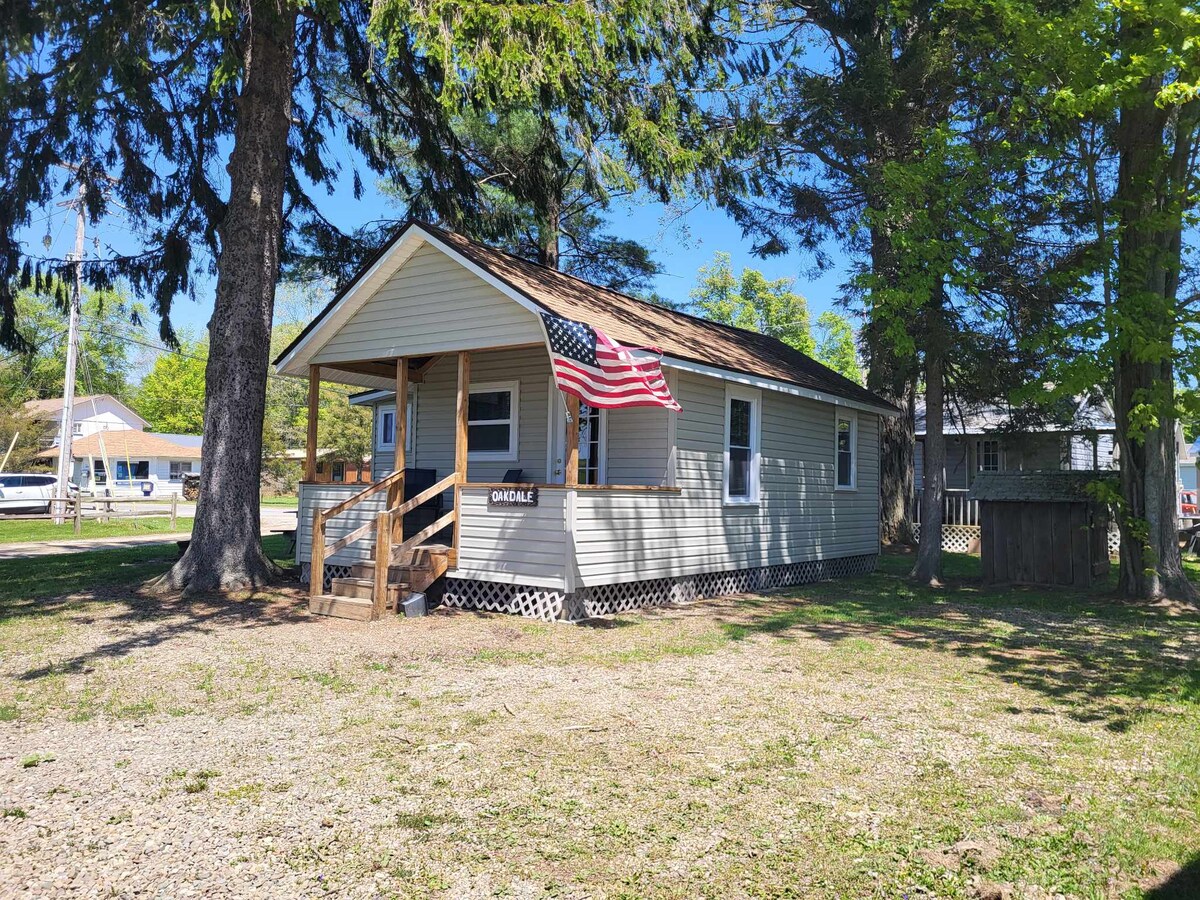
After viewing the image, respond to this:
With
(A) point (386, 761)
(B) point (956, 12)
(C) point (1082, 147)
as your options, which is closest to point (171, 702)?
(A) point (386, 761)

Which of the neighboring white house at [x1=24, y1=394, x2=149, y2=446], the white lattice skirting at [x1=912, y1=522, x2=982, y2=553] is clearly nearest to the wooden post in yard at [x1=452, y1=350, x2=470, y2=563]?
A: the white lattice skirting at [x1=912, y1=522, x2=982, y2=553]

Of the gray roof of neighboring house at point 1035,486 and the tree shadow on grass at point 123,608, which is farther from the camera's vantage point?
the gray roof of neighboring house at point 1035,486

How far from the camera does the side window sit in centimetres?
1602

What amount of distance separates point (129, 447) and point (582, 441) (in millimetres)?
47007

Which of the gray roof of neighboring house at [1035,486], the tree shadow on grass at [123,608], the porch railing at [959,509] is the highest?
the gray roof of neighboring house at [1035,486]

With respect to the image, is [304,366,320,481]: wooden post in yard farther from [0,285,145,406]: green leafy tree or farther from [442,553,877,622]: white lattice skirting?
[0,285,145,406]: green leafy tree

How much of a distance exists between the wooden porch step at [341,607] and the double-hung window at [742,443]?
5285 millimetres

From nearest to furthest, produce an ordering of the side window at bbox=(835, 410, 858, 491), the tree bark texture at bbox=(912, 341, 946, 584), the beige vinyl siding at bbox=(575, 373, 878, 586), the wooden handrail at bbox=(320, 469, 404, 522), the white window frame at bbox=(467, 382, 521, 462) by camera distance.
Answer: the beige vinyl siding at bbox=(575, 373, 878, 586)
the wooden handrail at bbox=(320, 469, 404, 522)
the white window frame at bbox=(467, 382, 521, 462)
the tree bark texture at bbox=(912, 341, 946, 584)
the side window at bbox=(835, 410, 858, 491)

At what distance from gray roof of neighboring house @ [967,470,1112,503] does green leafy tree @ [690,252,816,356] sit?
34178mm

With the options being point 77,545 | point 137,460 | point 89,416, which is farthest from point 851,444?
point 89,416

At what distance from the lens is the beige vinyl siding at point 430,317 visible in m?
10.4

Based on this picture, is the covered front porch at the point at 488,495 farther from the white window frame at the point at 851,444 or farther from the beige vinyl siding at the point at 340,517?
the white window frame at the point at 851,444

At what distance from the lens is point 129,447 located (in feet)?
165

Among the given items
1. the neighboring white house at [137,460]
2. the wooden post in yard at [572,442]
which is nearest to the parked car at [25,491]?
the neighboring white house at [137,460]
